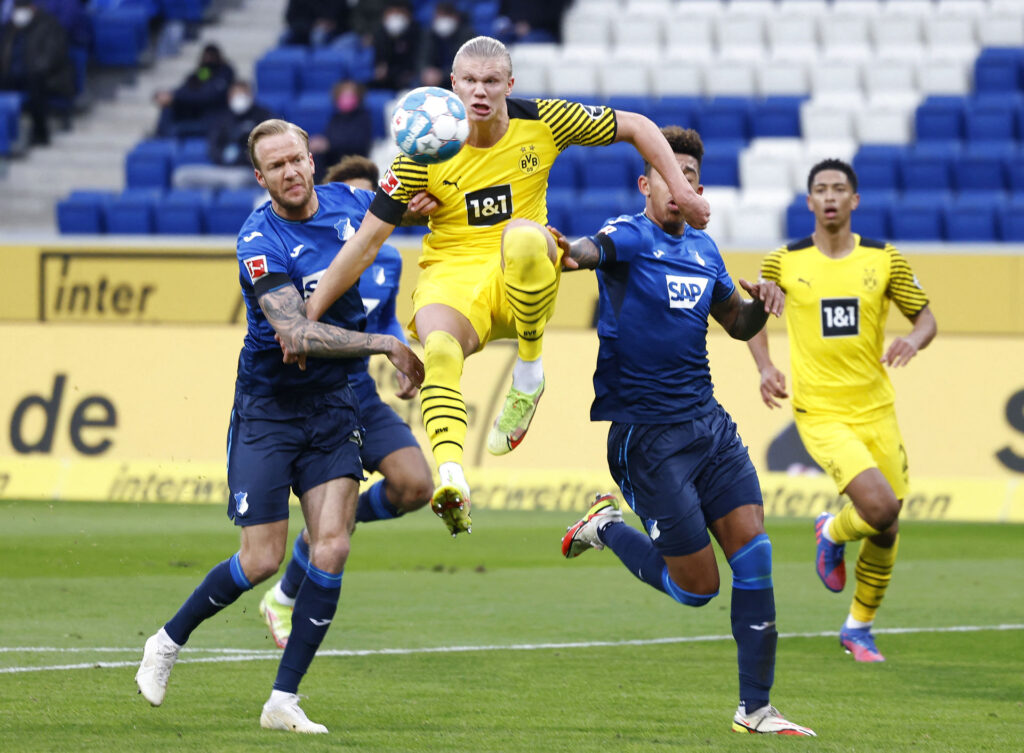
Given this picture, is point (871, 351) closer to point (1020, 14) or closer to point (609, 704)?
point (609, 704)

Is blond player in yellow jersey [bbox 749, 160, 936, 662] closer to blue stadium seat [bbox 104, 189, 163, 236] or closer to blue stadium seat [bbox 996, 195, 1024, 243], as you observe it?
blue stadium seat [bbox 996, 195, 1024, 243]

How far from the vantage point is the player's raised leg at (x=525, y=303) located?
6.18 meters

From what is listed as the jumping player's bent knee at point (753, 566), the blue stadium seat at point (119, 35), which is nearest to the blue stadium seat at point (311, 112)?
the blue stadium seat at point (119, 35)

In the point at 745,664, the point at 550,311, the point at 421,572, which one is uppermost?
the point at 550,311

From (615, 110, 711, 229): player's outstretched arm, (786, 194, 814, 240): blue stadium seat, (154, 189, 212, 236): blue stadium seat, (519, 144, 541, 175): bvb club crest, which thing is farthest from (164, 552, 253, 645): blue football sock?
(154, 189, 212, 236): blue stadium seat

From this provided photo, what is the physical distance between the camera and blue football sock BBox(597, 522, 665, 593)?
682cm

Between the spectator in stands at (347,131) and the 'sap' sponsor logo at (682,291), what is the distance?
36.4 feet

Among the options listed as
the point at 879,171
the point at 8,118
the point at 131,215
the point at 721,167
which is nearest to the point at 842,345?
the point at 879,171

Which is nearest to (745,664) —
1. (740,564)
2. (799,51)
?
(740,564)

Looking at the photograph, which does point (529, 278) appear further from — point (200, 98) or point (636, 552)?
point (200, 98)

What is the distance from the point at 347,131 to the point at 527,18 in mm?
3535

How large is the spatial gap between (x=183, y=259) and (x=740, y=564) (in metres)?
10.0

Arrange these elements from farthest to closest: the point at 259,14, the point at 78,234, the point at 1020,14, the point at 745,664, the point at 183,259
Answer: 1. the point at 259,14
2. the point at 1020,14
3. the point at 78,234
4. the point at 183,259
5. the point at 745,664

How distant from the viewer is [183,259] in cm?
1515
